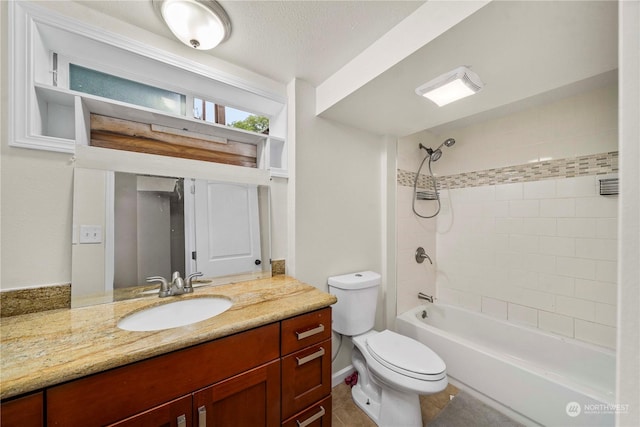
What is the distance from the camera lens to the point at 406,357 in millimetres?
1350

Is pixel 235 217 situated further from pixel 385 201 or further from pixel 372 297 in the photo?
pixel 385 201

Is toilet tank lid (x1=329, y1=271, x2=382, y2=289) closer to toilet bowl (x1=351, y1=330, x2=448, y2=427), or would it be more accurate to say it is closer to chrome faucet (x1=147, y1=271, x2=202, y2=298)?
toilet bowl (x1=351, y1=330, x2=448, y2=427)

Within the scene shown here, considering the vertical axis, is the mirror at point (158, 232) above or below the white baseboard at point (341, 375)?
above

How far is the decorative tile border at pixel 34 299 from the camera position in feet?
2.98

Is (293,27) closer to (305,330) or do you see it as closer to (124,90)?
(124,90)

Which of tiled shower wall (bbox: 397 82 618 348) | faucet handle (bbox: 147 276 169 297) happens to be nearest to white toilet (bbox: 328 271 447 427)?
tiled shower wall (bbox: 397 82 618 348)

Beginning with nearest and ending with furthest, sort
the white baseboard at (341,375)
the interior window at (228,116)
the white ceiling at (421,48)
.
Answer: the white ceiling at (421,48) → the interior window at (228,116) → the white baseboard at (341,375)

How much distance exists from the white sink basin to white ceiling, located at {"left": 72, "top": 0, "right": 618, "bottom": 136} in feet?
4.69

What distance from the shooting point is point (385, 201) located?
2.04 metres

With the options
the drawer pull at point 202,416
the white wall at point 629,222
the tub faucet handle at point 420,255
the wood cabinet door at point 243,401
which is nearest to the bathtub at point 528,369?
the tub faucet handle at point 420,255

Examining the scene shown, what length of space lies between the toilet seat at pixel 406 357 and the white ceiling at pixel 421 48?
1.60 metres

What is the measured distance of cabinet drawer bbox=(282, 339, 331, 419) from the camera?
3.27ft

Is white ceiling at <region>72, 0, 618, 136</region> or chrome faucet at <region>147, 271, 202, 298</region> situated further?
chrome faucet at <region>147, 271, 202, 298</region>

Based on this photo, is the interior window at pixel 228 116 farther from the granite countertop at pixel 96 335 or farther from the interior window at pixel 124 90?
the granite countertop at pixel 96 335
